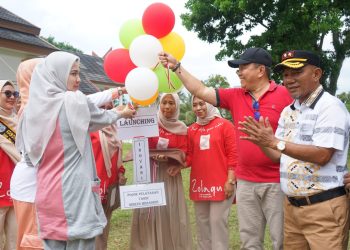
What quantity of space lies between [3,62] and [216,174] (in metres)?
7.65

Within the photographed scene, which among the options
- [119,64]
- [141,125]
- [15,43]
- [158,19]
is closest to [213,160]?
[141,125]

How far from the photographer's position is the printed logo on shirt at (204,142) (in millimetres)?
4027

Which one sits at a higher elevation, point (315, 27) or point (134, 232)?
point (315, 27)

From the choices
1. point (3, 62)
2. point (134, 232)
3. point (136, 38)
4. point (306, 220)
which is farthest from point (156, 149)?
point (3, 62)

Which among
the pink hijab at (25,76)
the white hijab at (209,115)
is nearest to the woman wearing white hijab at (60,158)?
the pink hijab at (25,76)

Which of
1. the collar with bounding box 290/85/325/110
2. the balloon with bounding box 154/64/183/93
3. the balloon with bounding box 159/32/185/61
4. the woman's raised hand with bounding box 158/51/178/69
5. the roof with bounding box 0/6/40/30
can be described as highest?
the roof with bounding box 0/6/40/30

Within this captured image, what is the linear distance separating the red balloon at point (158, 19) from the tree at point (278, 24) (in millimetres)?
8349

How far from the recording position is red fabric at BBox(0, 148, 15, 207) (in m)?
3.74

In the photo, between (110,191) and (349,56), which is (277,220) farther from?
(349,56)

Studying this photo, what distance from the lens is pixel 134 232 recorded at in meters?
4.14

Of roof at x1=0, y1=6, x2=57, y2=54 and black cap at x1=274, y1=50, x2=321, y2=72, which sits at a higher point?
roof at x1=0, y1=6, x2=57, y2=54

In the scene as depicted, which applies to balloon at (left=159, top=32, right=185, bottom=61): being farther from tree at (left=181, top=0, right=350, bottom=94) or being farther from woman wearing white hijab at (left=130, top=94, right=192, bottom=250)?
tree at (left=181, top=0, right=350, bottom=94)

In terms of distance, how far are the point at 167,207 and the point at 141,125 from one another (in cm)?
104

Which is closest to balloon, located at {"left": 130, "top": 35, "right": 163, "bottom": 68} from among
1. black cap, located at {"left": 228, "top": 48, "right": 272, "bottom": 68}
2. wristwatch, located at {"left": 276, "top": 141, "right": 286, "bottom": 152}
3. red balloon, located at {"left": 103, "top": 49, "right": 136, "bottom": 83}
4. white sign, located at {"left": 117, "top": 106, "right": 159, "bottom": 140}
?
red balloon, located at {"left": 103, "top": 49, "right": 136, "bottom": 83}
